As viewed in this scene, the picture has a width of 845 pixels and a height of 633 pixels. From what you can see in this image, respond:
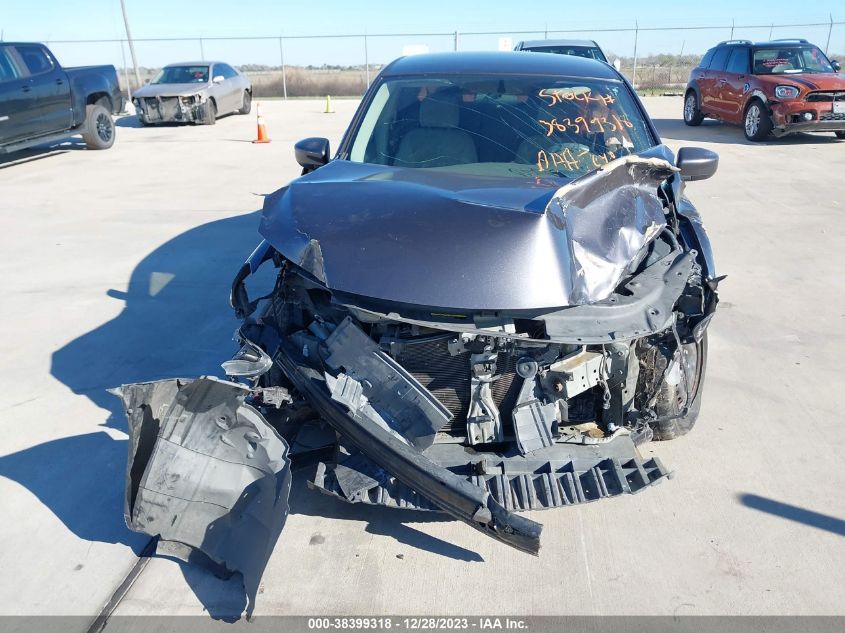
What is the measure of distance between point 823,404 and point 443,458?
2.52m

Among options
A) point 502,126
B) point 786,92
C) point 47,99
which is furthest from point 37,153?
point 786,92

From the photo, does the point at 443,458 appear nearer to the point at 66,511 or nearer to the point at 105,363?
the point at 66,511

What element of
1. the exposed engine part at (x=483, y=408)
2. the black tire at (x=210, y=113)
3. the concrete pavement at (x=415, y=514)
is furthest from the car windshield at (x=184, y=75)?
the exposed engine part at (x=483, y=408)

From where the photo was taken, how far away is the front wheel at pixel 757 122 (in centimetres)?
1284

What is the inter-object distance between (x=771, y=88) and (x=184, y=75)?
13.0 m

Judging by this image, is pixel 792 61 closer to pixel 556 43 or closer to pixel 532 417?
pixel 556 43

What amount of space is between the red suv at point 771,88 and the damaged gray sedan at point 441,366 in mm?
10692

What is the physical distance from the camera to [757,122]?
42.7 ft

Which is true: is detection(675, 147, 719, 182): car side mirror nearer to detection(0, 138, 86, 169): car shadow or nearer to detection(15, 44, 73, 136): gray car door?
detection(15, 44, 73, 136): gray car door

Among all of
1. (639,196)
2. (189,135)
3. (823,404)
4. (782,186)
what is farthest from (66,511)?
(189,135)

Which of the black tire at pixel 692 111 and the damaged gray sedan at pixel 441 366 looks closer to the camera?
the damaged gray sedan at pixel 441 366

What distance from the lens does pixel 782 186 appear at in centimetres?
961

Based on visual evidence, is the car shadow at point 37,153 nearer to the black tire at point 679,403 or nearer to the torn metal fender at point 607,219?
the torn metal fender at point 607,219

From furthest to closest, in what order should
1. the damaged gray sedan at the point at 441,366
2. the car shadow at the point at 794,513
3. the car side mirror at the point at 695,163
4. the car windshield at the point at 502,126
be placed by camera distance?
the car side mirror at the point at 695,163 → the car windshield at the point at 502,126 → the car shadow at the point at 794,513 → the damaged gray sedan at the point at 441,366
